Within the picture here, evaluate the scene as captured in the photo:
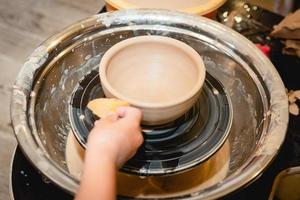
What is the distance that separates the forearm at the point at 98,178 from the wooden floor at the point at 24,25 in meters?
1.22

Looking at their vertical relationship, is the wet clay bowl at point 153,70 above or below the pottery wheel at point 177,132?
above

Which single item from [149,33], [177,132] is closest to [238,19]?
[149,33]

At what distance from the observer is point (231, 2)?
1.81 meters

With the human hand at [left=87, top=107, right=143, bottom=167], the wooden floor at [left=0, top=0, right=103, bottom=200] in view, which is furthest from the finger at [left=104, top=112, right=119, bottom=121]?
the wooden floor at [left=0, top=0, right=103, bottom=200]

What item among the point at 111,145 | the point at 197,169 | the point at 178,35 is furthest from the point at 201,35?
the point at 111,145

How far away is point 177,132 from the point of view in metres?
1.12

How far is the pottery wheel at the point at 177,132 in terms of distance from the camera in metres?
1.06

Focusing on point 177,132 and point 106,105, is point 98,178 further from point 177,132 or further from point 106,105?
point 177,132

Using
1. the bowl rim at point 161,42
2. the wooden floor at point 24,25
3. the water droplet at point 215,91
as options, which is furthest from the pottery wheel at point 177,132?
the wooden floor at point 24,25

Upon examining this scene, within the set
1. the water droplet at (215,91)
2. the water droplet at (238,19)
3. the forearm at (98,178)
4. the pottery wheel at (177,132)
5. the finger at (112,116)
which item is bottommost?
the pottery wheel at (177,132)

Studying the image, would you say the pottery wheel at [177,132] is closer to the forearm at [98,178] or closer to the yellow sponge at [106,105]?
the yellow sponge at [106,105]

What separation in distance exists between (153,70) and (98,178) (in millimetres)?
485

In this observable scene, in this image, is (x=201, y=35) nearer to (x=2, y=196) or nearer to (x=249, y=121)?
(x=249, y=121)

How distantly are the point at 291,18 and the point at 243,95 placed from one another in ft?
1.58
